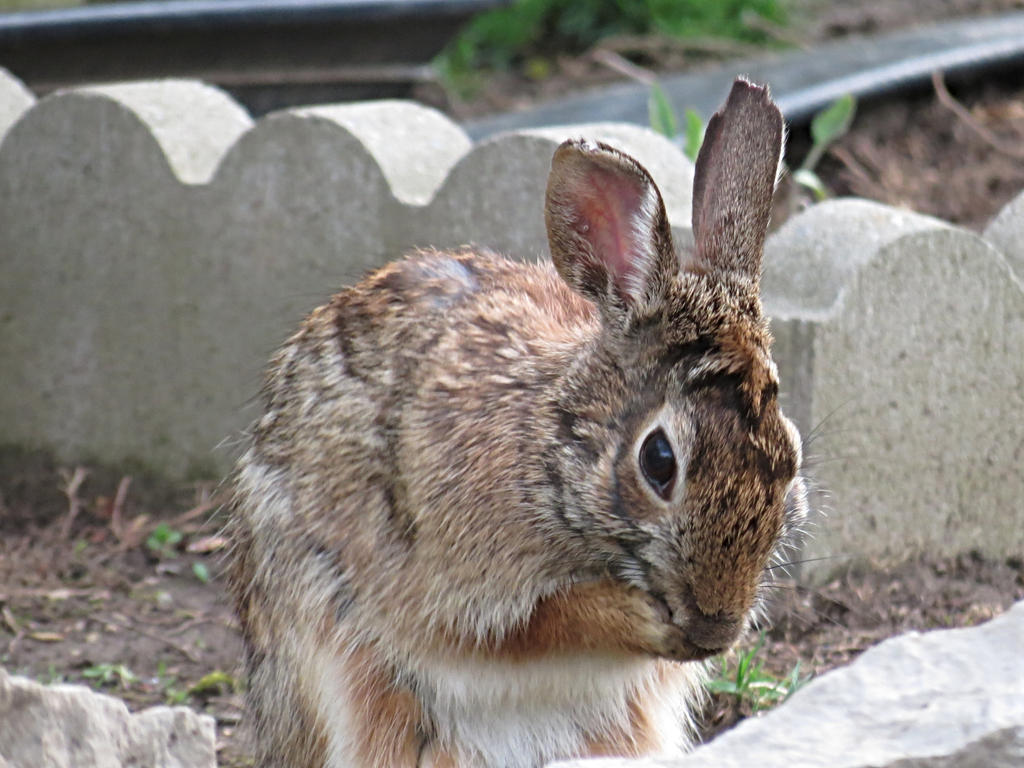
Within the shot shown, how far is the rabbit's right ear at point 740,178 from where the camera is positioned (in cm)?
339

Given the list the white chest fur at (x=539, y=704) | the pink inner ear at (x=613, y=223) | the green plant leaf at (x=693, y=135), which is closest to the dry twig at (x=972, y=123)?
the green plant leaf at (x=693, y=135)

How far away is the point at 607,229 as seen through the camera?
135 inches

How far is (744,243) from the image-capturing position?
11.1 ft

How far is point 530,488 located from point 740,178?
769 millimetres

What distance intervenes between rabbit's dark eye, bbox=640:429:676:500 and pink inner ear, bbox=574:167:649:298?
1.24 feet

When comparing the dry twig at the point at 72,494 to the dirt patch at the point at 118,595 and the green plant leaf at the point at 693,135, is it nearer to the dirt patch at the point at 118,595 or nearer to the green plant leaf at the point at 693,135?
the dirt patch at the point at 118,595

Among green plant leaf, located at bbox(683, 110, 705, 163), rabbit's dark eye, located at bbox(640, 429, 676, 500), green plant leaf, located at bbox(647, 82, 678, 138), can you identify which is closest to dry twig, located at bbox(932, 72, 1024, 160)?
green plant leaf, located at bbox(647, 82, 678, 138)

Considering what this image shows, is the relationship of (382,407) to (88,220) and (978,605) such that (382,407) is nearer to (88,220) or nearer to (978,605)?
(978,605)

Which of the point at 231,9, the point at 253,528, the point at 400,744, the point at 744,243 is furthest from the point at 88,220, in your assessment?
the point at 744,243

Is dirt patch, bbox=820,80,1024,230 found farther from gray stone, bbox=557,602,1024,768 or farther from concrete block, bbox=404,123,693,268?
gray stone, bbox=557,602,1024,768

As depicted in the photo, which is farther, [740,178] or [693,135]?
[693,135]

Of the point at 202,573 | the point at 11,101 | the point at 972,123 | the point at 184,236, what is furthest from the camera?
the point at 972,123

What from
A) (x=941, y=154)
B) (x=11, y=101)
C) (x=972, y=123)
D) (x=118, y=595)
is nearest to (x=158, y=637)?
(x=118, y=595)

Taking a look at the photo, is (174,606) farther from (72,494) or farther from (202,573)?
(72,494)
